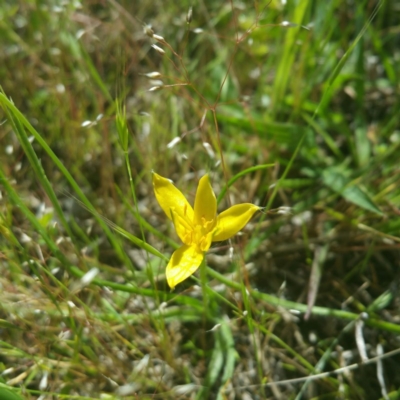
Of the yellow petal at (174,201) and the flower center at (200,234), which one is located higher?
the yellow petal at (174,201)

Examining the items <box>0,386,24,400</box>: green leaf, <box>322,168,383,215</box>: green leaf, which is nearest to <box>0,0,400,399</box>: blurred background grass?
<box>322,168,383,215</box>: green leaf

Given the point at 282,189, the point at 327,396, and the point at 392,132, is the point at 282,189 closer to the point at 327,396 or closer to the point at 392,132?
the point at 392,132

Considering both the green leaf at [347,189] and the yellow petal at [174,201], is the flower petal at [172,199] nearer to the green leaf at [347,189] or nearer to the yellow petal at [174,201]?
the yellow petal at [174,201]

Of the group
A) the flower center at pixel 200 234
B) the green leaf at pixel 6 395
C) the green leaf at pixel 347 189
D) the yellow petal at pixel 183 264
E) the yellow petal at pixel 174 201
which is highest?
the yellow petal at pixel 174 201

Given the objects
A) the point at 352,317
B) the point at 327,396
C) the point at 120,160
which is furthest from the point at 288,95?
the point at 327,396

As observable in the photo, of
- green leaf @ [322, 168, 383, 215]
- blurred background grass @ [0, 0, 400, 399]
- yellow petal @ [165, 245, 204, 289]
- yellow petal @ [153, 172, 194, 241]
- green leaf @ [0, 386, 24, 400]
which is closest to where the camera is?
green leaf @ [0, 386, 24, 400]

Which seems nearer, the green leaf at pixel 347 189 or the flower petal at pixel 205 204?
the flower petal at pixel 205 204

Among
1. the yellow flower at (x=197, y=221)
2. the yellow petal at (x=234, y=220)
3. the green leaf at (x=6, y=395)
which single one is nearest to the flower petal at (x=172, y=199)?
the yellow flower at (x=197, y=221)

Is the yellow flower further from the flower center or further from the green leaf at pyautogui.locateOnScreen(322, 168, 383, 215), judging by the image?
the green leaf at pyautogui.locateOnScreen(322, 168, 383, 215)
